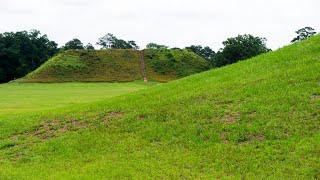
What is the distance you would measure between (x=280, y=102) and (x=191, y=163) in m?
3.91

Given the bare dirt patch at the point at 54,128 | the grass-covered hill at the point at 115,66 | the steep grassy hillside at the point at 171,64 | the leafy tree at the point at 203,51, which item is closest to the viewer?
the bare dirt patch at the point at 54,128

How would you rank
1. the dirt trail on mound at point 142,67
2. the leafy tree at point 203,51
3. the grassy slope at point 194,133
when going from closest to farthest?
the grassy slope at point 194,133
the dirt trail on mound at point 142,67
the leafy tree at point 203,51

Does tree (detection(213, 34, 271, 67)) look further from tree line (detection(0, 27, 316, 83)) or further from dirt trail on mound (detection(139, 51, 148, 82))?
dirt trail on mound (detection(139, 51, 148, 82))

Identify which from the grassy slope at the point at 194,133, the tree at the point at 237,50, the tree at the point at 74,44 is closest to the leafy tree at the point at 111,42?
the tree at the point at 74,44

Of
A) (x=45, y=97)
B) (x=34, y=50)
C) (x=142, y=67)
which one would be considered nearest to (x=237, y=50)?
(x=142, y=67)

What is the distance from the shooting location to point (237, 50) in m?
92.2

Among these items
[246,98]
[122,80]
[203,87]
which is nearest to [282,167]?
[246,98]

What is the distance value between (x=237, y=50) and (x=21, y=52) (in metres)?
56.8

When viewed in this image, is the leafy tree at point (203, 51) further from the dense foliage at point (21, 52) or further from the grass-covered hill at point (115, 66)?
the dense foliage at point (21, 52)

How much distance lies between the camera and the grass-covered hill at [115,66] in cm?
8352

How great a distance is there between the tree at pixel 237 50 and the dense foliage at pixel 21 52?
49105 mm

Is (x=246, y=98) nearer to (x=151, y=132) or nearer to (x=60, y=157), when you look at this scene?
(x=151, y=132)

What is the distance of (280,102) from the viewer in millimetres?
11039

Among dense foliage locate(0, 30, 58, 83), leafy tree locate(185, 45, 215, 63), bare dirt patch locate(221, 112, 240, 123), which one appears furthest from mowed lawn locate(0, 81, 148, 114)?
leafy tree locate(185, 45, 215, 63)
